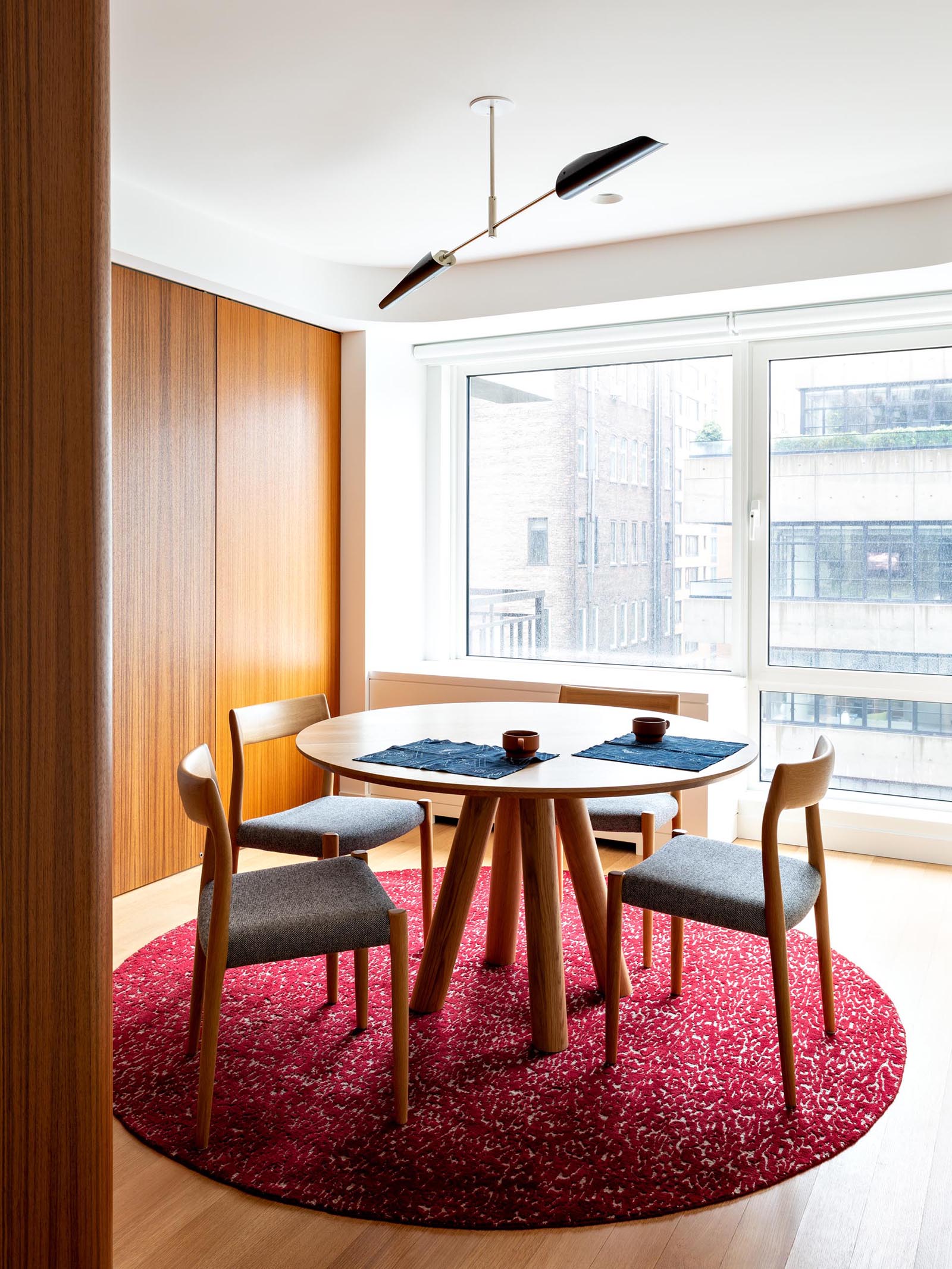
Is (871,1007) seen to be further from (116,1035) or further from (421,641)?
(421,641)

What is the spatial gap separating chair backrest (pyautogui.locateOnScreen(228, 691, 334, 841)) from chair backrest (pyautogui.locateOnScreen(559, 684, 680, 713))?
85 centimetres

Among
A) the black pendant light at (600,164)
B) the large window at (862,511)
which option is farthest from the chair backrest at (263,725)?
the large window at (862,511)

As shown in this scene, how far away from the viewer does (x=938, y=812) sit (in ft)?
13.4

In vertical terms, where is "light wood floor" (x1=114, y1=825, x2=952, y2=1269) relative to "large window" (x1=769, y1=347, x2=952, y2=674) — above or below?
below

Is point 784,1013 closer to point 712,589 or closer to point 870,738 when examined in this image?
point 870,738

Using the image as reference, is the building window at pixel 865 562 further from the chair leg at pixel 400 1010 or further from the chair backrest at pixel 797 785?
the chair leg at pixel 400 1010

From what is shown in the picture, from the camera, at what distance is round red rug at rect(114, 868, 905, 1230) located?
1.89m

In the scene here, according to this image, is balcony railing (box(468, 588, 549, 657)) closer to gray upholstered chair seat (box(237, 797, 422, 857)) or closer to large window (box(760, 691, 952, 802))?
large window (box(760, 691, 952, 802))

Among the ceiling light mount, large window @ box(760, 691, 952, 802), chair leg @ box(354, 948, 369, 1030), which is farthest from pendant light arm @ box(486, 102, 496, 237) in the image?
large window @ box(760, 691, 952, 802)

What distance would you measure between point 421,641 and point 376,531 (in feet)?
2.42

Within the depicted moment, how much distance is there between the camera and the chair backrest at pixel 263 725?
2834mm

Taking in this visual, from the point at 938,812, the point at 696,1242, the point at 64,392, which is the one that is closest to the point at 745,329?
the point at 938,812

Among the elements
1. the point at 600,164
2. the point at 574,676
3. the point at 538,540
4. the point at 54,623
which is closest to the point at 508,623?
the point at 538,540

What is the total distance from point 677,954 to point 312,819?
1094 millimetres
